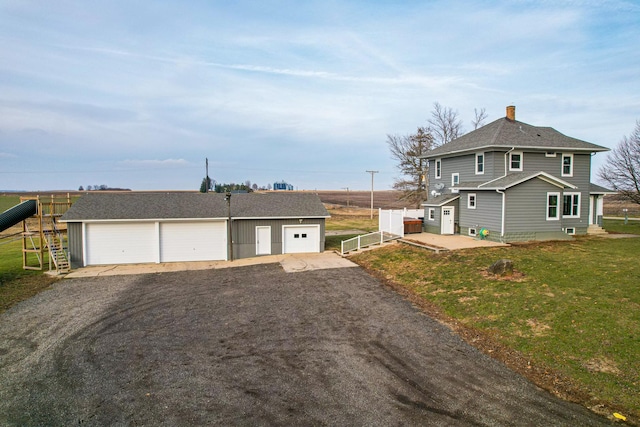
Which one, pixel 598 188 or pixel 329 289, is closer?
pixel 329 289

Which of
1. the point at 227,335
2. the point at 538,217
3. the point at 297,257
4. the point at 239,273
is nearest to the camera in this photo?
the point at 227,335

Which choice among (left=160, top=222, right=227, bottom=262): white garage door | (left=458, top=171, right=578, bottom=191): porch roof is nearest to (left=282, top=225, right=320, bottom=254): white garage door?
(left=160, top=222, right=227, bottom=262): white garage door

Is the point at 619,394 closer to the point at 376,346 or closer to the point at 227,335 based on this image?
the point at 376,346

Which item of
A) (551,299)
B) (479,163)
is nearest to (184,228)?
(479,163)

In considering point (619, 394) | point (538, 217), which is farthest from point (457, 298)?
point (538, 217)

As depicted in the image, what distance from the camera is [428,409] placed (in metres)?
7.25

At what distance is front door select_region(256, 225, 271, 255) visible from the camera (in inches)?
1025

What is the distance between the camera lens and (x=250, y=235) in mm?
25875

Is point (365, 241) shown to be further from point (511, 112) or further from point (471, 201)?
point (511, 112)

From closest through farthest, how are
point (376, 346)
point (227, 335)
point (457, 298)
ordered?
point (376, 346), point (227, 335), point (457, 298)

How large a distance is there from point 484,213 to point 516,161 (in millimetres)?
4457

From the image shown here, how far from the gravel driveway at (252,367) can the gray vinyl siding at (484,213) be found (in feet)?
36.1

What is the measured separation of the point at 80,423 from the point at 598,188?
111 feet

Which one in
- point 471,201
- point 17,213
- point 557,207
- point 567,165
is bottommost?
point 17,213
